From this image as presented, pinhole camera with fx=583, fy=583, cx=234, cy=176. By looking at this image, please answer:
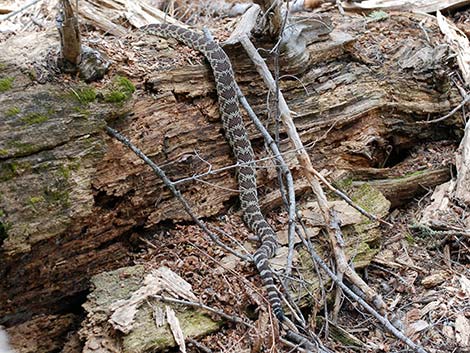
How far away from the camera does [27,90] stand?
15.7 ft

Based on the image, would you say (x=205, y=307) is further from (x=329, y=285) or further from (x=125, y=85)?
(x=125, y=85)

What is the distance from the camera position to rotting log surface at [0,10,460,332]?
4570 millimetres

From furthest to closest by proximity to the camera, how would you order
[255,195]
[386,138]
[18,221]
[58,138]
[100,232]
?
1. [386,138]
2. [255,195]
3. [100,232]
4. [58,138]
5. [18,221]

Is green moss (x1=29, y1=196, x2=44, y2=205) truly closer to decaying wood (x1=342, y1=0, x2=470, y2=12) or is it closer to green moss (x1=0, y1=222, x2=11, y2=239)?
green moss (x1=0, y1=222, x2=11, y2=239)

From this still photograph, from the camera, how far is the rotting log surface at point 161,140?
4.57 metres

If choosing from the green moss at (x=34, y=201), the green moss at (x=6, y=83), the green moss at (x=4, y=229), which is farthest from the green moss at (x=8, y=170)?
the green moss at (x=6, y=83)

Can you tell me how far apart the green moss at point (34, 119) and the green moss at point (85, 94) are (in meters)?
0.35

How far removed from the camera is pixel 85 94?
4961mm

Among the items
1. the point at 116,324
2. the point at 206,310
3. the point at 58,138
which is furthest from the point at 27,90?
the point at 206,310

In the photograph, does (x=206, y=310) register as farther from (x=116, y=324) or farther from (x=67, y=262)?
(x=67, y=262)

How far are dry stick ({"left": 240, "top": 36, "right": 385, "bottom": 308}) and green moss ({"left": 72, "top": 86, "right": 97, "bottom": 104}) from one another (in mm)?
1889

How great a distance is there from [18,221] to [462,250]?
172 inches

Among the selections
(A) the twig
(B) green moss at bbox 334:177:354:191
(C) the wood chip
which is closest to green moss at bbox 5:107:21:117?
(C) the wood chip

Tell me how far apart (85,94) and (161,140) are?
856 mm
